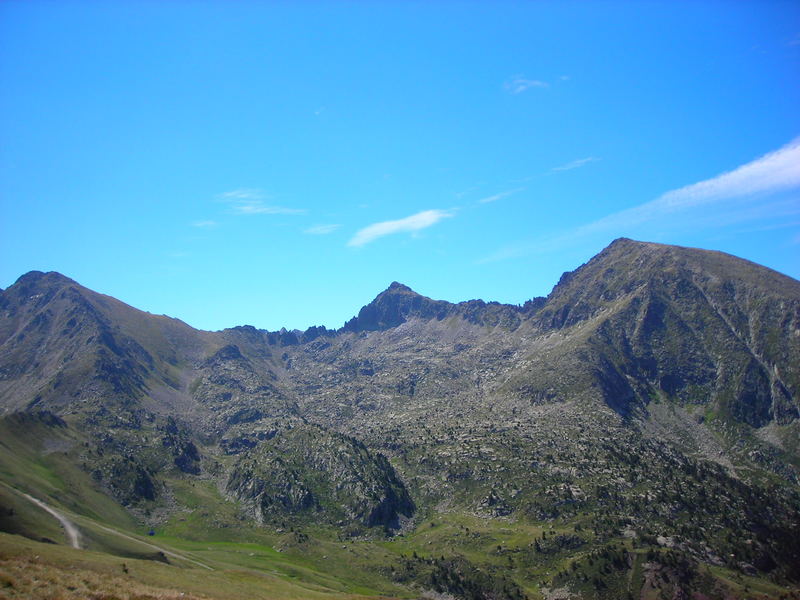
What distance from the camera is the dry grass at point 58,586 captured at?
51.3 meters

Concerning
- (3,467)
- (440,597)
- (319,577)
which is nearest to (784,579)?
(440,597)

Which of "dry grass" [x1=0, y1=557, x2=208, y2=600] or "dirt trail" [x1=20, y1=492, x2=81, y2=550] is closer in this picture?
"dry grass" [x1=0, y1=557, x2=208, y2=600]

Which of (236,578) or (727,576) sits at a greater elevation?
(236,578)

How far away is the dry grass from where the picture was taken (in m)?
51.3

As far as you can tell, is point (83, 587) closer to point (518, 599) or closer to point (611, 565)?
point (518, 599)

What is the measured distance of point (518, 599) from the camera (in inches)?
7525

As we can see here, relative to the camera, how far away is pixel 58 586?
53906 mm

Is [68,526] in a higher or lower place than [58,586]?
lower

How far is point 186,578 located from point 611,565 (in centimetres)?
16022

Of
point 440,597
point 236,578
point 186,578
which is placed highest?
point 186,578

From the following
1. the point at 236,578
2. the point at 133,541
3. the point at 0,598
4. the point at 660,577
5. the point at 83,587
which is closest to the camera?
the point at 0,598

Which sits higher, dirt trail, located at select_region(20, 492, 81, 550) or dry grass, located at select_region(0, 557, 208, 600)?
dry grass, located at select_region(0, 557, 208, 600)

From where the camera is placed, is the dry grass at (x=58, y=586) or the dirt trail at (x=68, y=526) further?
the dirt trail at (x=68, y=526)

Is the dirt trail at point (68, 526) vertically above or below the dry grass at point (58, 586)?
below
